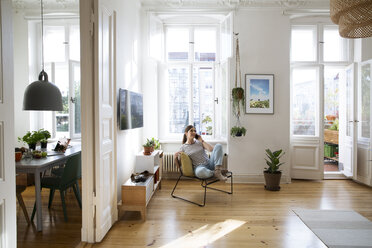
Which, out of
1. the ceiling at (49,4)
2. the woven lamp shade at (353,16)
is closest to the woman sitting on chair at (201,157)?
the woven lamp shade at (353,16)

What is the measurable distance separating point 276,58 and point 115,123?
3.42m

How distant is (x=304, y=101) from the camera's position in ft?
16.4

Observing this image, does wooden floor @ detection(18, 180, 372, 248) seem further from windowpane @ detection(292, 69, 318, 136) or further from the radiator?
windowpane @ detection(292, 69, 318, 136)

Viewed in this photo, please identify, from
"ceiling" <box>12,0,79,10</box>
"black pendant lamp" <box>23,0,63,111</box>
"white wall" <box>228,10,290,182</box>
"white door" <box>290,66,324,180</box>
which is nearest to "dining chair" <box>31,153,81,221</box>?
"black pendant lamp" <box>23,0,63,111</box>

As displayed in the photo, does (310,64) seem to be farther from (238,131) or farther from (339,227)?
(339,227)

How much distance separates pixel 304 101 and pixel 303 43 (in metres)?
1.22

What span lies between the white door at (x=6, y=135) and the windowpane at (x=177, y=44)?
12.8 feet

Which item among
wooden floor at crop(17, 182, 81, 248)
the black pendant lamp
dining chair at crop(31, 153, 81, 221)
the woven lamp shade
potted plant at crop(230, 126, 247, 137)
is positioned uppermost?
the woven lamp shade

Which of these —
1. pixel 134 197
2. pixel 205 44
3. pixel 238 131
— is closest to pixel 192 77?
pixel 205 44

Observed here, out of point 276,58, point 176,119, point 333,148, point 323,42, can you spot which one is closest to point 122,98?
point 176,119

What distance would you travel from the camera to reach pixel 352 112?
4852mm

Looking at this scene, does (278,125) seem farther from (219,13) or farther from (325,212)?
(219,13)

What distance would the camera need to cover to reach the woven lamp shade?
2.11 m

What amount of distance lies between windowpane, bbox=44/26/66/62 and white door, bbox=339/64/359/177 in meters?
5.89
